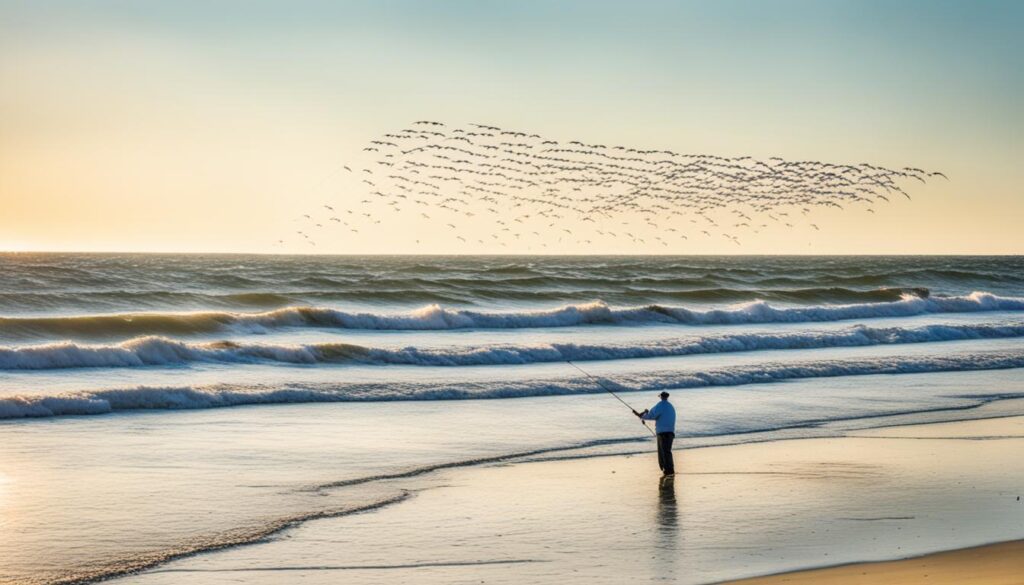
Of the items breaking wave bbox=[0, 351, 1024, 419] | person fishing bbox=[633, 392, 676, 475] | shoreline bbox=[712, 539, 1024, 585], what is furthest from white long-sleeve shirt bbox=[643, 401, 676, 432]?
breaking wave bbox=[0, 351, 1024, 419]

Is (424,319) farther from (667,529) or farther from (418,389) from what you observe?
(667,529)

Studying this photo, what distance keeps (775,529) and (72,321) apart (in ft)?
96.7

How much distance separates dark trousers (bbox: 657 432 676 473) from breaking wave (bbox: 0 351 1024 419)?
26.1ft

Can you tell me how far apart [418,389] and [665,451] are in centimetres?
896

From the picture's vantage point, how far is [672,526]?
11789 mm

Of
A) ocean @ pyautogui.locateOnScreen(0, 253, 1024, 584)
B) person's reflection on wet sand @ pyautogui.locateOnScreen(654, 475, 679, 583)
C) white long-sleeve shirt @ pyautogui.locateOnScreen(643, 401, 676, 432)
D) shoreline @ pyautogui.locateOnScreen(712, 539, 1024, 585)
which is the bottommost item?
shoreline @ pyautogui.locateOnScreen(712, 539, 1024, 585)

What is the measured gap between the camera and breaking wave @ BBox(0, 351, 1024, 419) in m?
19.0

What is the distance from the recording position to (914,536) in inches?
448

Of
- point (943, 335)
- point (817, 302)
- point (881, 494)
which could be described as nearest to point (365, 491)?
point (881, 494)

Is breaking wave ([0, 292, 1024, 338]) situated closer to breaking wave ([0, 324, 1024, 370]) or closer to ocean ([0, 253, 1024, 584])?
ocean ([0, 253, 1024, 584])

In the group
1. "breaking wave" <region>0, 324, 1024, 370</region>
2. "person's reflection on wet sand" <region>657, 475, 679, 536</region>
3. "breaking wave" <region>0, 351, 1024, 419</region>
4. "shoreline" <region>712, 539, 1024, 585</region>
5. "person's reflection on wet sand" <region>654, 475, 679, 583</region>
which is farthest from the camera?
"breaking wave" <region>0, 324, 1024, 370</region>

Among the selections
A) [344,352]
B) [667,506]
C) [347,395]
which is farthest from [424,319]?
[667,506]

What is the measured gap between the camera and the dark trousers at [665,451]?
47.3ft

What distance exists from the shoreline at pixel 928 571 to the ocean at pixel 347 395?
460 cm
